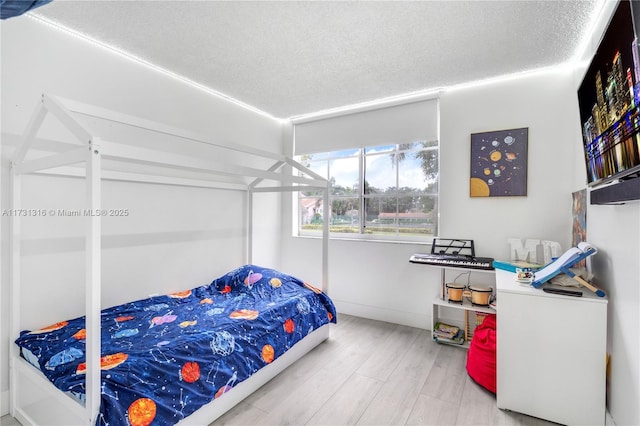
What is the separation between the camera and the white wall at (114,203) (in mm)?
1939

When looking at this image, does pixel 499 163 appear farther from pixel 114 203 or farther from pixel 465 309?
pixel 114 203

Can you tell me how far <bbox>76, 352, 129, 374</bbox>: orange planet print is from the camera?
149cm

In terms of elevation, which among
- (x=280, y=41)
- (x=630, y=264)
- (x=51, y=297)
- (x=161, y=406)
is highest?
(x=280, y=41)

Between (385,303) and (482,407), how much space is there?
152 cm

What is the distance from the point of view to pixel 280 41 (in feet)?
7.26

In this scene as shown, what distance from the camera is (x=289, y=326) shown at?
7.90 feet

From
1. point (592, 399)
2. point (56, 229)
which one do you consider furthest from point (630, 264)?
point (56, 229)

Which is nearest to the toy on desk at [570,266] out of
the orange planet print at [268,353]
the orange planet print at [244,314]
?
the orange planet print at [268,353]

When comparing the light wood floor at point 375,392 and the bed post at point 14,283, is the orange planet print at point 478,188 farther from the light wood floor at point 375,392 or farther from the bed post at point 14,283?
the bed post at point 14,283

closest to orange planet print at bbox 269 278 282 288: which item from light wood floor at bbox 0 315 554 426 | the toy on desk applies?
light wood floor at bbox 0 315 554 426

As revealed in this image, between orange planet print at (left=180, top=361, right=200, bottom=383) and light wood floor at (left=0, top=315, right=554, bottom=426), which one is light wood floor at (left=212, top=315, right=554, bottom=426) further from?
orange planet print at (left=180, top=361, right=200, bottom=383)

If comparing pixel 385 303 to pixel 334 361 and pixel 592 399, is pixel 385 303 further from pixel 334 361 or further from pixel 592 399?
pixel 592 399

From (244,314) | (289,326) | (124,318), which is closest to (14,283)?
(124,318)

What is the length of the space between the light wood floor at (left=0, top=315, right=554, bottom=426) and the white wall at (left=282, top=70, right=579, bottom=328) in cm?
64
